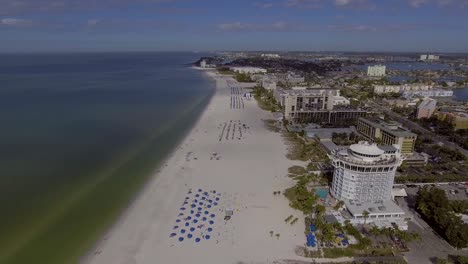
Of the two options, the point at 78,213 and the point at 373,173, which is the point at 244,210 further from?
the point at 78,213

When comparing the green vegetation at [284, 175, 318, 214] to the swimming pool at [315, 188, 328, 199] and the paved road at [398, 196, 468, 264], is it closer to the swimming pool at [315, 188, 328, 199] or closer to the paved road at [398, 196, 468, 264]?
the swimming pool at [315, 188, 328, 199]

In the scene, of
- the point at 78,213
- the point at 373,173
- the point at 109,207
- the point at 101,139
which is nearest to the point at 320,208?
the point at 373,173

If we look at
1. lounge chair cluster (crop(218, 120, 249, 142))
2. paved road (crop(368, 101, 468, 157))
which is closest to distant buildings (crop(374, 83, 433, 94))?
paved road (crop(368, 101, 468, 157))

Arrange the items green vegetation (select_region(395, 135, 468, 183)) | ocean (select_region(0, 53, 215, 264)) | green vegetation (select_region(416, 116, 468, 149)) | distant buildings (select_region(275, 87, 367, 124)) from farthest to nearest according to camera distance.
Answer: distant buildings (select_region(275, 87, 367, 124)) → green vegetation (select_region(416, 116, 468, 149)) → green vegetation (select_region(395, 135, 468, 183)) → ocean (select_region(0, 53, 215, 264))

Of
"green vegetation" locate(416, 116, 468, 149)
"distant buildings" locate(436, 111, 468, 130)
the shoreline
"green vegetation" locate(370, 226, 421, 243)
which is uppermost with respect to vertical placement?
"distant buildings" locate(436, 111, 468, 130)

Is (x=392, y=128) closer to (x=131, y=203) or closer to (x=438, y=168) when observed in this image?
(x=438, y=168)

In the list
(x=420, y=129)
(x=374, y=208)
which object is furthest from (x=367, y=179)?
(x=420, y=129)

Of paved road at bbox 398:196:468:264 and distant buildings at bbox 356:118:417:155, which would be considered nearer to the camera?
paved road at bbox 398:196:468:264

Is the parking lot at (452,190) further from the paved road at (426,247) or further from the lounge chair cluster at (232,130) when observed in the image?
the lounge chair cluster at (232,130)
